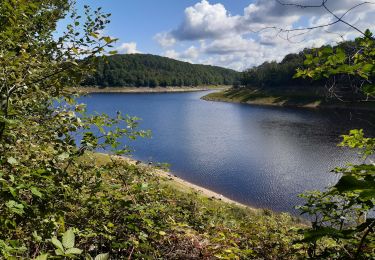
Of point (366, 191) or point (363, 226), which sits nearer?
point (366, 191)

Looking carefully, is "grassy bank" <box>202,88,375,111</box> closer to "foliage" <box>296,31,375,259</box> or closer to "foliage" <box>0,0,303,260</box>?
"foliage" <box>296,31,375,259</box>

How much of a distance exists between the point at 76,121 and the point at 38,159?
0.70 metres

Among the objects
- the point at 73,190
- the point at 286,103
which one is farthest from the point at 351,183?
the point at 286,103

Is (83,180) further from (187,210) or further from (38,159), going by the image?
(187,210)

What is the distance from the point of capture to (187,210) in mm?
7145

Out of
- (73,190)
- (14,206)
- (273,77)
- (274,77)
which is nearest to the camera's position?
(14,206)

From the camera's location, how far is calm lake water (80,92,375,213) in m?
36.2

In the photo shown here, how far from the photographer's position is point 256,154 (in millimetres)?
50125

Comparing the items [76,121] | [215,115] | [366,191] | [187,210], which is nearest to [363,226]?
[366,191]

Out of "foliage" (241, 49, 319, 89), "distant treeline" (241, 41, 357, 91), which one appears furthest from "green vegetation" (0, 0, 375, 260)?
"foliage" (241, 49, 319, 89)

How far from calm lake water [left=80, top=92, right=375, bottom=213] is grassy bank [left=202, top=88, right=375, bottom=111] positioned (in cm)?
2484

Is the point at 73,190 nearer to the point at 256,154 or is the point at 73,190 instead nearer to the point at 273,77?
the point at 256,154

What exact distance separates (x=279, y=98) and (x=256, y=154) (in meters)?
81.1

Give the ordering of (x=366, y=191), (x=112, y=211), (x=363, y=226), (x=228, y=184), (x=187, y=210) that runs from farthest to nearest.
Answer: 1. (x=228, y=184)
2. (x=187, y=210)
3. (x=112, y=211)
4. (x=363, y=226)
5. (x=366, y=191)
